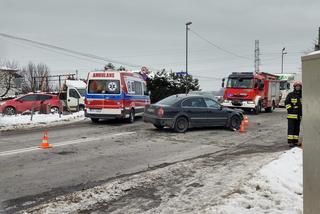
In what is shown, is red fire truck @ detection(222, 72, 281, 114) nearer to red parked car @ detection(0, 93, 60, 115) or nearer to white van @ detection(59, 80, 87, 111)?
white van @ detection(59, 80, 87, 111)

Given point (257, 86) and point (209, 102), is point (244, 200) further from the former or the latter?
point (257, 86)

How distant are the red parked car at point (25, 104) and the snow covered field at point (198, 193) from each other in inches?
734

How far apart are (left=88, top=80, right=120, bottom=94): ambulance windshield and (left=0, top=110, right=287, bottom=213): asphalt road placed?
Answer: 217cm

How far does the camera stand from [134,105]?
21047 mm

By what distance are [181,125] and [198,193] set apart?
9.56m

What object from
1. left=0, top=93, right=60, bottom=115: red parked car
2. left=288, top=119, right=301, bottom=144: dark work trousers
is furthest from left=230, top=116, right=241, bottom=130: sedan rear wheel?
left=0, top=93, right=60, bottom=115: red parked car

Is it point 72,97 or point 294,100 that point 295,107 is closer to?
point 294,100

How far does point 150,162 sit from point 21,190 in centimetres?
358

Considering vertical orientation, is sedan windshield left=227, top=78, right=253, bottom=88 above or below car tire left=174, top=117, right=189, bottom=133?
above

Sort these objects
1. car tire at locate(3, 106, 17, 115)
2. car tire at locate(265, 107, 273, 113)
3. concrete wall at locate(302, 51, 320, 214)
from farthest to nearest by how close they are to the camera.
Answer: car tire at locate(265, 107, 273, 113)
car tire at locate(3, 106, 17, 115)
concrete wall at locate(302, 51, 320, 214)

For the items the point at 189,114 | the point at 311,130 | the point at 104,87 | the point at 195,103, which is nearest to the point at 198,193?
the point at 311,130

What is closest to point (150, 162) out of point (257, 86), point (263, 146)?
point (263, 146)

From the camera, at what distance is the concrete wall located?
3.54m

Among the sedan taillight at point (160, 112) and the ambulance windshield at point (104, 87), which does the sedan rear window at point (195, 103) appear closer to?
the sedan taillight at point (160, 112)
